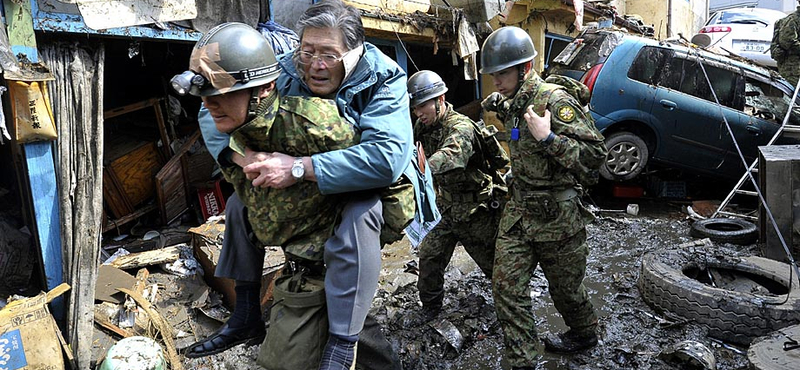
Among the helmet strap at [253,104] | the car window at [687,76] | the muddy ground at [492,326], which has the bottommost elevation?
the muddy ground at [492,326]

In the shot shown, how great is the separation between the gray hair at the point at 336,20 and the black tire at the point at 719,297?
3.42 meters

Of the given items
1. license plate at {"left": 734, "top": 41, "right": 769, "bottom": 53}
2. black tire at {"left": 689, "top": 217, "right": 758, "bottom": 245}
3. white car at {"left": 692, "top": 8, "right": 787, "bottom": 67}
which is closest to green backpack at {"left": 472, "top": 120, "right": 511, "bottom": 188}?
black tire at {"left": 689, "top": 217, "right": 758, "bottom": 245}

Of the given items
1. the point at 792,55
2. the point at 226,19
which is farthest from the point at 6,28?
the point at 792,55

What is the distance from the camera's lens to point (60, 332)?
404cm

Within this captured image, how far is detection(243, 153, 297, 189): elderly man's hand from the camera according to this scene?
195 cm

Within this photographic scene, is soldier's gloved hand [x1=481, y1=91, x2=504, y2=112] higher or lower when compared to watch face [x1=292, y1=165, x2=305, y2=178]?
lower

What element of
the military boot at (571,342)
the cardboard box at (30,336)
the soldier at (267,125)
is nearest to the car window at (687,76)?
the military boot at (571,342)

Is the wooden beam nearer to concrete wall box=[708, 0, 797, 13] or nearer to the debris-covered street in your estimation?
the debris-covered street

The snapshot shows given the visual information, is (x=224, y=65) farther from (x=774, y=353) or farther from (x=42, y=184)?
(x=774, y=353)

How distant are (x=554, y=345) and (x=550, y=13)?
8274 millimetres

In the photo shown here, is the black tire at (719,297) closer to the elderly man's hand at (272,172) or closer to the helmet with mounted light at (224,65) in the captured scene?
the elderly man's hand at (272,172)

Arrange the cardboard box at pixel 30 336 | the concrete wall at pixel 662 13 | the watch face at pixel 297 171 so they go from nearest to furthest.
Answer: the watch face at pixel 297 171 < the cardboard box at pixel 30 336 < the concrete wall at pixel 662 13

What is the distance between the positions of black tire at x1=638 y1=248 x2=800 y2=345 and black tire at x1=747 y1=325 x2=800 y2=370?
532 millimetres

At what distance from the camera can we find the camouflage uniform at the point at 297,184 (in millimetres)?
2039
